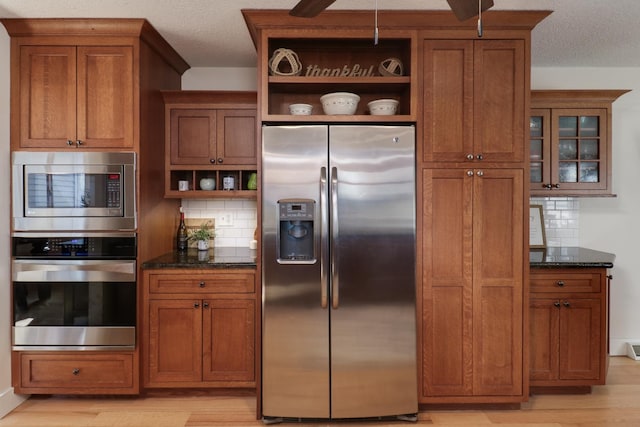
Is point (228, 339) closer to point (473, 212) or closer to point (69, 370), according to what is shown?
point (69, 370)

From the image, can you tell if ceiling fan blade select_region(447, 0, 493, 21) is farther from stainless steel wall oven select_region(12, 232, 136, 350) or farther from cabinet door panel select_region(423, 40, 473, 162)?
stainless steel wall oven select_region(12, 232, 136, 350)

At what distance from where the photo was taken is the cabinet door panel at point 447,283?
2.58m

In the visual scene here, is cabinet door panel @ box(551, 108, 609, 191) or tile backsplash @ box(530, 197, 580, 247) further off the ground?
cabinet door panel @ box(551, 108, 609, 191)

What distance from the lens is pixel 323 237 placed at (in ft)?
8.09

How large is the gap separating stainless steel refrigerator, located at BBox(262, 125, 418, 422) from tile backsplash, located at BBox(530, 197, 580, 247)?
1.76 metres

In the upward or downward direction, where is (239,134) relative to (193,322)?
upward

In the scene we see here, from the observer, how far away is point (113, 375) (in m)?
2.72

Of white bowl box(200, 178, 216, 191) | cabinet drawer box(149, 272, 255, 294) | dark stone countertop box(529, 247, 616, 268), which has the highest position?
white bowl box(200, 178, 216, 191)

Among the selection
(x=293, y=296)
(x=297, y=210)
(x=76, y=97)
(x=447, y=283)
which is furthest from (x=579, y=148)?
(x=76, y=97)

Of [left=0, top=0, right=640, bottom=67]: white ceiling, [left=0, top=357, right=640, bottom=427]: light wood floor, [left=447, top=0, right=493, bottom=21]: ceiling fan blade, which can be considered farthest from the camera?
[left=0, top=357, right=640, bottom=427]: light wood floor

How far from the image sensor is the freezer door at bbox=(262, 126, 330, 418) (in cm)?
247

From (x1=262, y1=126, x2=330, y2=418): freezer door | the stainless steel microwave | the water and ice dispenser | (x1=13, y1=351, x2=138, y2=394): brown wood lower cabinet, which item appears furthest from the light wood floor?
the stainless steel microwave

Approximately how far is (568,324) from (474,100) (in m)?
1.59

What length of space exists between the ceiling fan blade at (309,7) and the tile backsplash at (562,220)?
2633 mm
